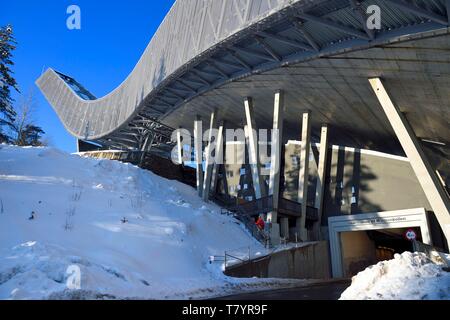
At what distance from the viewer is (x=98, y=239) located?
12.4m

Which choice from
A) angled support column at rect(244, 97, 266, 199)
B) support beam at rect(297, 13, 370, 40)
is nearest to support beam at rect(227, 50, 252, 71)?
angled support column at rect(244, 97, 266, 199)

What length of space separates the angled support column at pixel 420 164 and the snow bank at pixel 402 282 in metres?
11.3

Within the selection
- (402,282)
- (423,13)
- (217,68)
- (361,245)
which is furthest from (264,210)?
(402,282)

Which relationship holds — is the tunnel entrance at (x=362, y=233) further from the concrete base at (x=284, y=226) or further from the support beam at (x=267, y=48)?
the support beam at (x=267, y=48)

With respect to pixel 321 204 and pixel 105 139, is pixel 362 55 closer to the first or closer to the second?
pixel 321 204

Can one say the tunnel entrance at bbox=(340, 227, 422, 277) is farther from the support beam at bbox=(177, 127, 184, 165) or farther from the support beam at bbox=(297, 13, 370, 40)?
the support beam at bbox=(177, 127, 184, 165)

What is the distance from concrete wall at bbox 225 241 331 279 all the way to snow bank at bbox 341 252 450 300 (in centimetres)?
747

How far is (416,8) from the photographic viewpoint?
1427cm

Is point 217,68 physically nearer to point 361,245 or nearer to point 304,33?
point 304,33

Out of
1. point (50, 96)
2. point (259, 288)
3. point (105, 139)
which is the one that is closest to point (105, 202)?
point (259, 288)

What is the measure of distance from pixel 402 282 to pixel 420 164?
46.5ft

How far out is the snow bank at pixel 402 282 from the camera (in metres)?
6.04

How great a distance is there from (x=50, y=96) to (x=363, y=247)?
6727 cm

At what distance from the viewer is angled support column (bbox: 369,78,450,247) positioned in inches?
711
